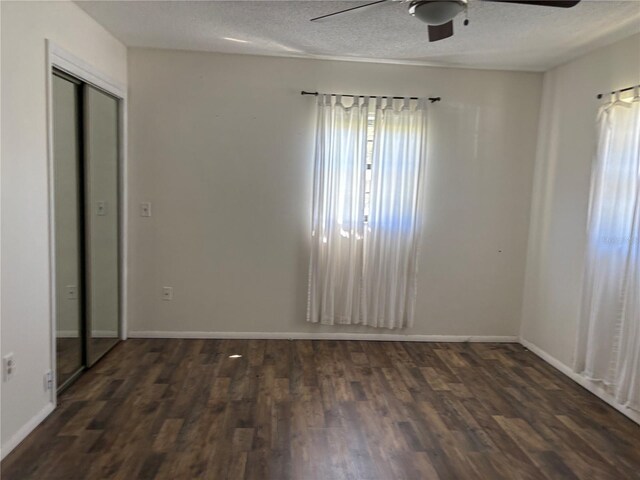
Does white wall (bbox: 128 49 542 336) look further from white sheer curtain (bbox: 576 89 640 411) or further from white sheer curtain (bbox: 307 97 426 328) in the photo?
white sheer curtain (bbox: 576 89 640 411)

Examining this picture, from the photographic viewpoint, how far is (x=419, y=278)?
4.18 metres

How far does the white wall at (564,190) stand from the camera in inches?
130

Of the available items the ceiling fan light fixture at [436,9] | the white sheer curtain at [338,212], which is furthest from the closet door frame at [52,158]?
the ceiling fan light fixture at [436,9]

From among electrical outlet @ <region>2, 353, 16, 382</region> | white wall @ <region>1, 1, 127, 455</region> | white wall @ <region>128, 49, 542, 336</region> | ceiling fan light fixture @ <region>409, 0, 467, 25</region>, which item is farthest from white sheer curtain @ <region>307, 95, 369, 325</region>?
electrical outlet @ <region>2, 353, 16, 382</region>

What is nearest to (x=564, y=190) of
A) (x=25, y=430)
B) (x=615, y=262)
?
(x=615, y=262)

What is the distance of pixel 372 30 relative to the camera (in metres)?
3.11

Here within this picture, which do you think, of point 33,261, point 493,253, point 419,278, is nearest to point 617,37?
point 493,253

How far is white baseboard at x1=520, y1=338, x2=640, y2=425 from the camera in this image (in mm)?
2908

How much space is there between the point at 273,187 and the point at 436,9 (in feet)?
7.33

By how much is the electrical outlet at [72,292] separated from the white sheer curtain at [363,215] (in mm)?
1860

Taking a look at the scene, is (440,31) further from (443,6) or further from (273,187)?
(273,187)

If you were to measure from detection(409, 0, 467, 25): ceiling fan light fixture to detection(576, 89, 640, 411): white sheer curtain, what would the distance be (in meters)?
1.61

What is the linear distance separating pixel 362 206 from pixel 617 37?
2.17m

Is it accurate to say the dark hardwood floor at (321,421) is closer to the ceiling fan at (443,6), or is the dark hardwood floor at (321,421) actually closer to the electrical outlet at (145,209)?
the electrical outlet at (145,209)
